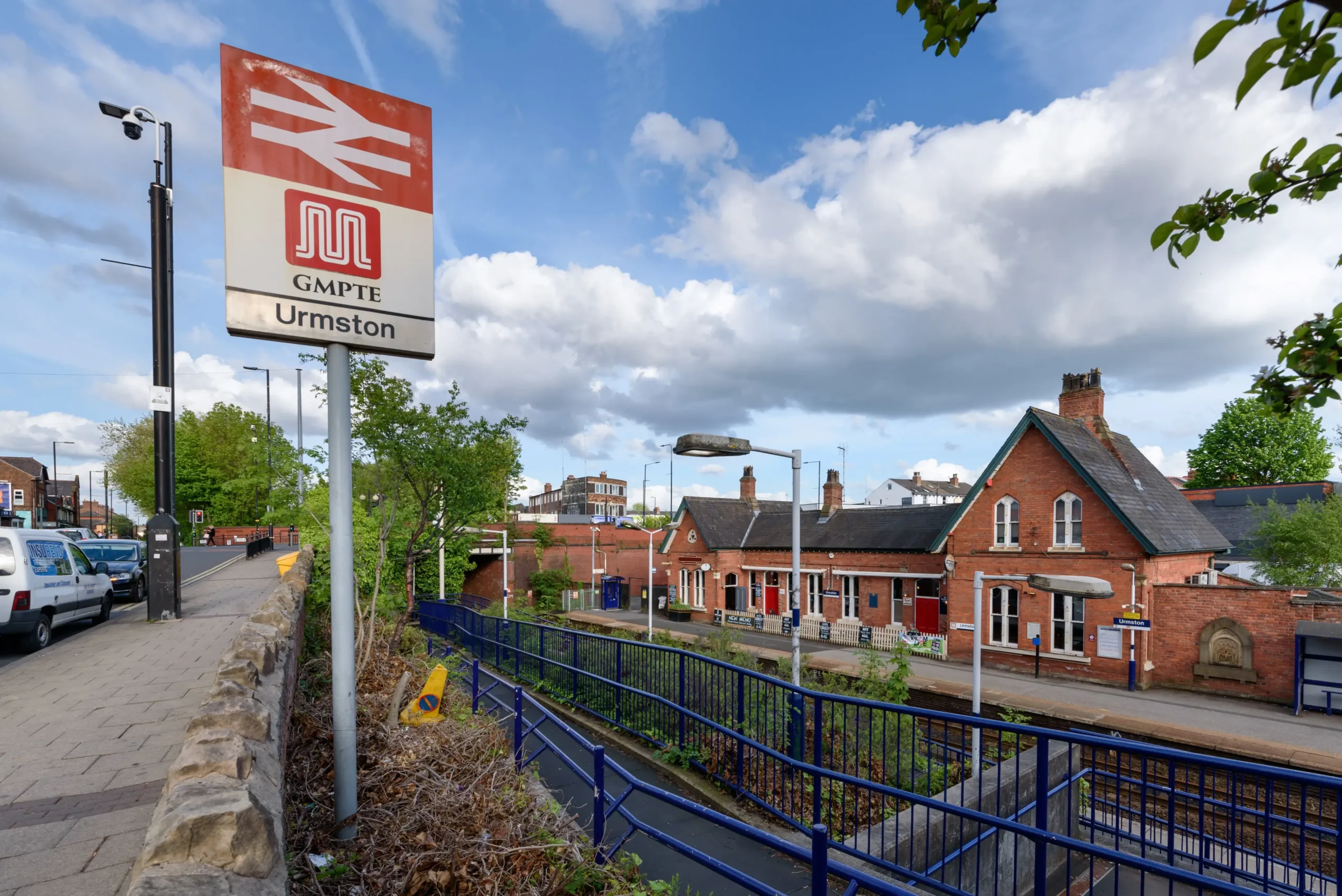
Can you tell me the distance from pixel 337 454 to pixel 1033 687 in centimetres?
2002

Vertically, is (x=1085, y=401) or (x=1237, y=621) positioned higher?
(x=1085, y=401)

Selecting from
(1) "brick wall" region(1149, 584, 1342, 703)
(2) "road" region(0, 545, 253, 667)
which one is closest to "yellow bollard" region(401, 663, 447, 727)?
(2) "road" region(0, 545, 253, 667)

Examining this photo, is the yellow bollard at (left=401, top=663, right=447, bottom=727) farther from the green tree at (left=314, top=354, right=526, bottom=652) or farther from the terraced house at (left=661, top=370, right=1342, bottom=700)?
the terraced house at (left=661, top=370, right=1342, bottom=700)

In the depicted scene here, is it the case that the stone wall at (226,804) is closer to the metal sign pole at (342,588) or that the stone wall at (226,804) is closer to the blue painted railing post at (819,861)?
the metal sign pole at (342,588)

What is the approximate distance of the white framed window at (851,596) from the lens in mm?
28750

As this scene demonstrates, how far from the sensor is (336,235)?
13.9 ft

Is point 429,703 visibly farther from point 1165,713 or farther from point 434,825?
point 1165,713

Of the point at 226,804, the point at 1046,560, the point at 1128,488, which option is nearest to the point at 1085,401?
the point at 1128,488

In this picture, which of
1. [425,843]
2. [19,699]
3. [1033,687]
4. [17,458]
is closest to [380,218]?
[425,843]

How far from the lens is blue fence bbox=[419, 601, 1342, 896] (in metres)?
4.46

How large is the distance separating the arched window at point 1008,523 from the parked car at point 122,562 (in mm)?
25061

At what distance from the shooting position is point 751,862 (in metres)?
5.86

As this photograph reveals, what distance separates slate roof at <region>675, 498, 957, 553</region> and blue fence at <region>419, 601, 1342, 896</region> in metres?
15.1

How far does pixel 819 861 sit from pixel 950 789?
126 inches
